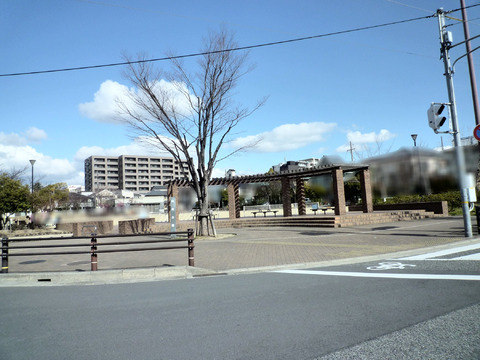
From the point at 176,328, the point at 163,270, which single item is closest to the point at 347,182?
the point at 163,270

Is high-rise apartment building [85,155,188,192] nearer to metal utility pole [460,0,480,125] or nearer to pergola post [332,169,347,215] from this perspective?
pergola post [332,169,347,215]

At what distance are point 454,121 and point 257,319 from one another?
37.6 ft

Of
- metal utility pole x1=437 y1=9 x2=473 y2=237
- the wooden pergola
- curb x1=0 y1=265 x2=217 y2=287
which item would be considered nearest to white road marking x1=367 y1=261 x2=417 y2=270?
curb x1=0 y1=265 x2=217 y2=287

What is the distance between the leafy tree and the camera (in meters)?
24.3

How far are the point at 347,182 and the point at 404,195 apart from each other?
37.6ft

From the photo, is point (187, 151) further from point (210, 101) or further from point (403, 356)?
point (403, 356)

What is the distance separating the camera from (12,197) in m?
24.5

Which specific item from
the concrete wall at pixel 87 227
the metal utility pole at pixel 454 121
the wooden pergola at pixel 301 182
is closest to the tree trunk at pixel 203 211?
the wooden pergola at pixel 301 182

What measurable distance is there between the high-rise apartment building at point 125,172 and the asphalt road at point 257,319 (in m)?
107

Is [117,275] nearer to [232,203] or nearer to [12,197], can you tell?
[232,203]

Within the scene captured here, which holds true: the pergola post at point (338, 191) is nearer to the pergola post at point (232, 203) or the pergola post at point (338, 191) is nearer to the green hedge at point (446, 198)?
the pergola post at point (232, 203)

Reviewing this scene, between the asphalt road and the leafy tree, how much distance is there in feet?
68.9

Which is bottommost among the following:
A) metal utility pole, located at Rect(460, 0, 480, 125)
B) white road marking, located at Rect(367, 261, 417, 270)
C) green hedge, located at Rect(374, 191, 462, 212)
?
white road marking, located at Rect(367, 261, 417, 270)

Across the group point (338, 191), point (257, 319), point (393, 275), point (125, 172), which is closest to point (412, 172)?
point (338, 191)
